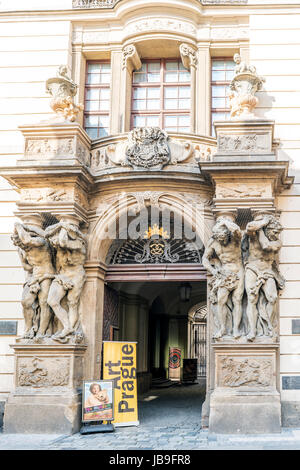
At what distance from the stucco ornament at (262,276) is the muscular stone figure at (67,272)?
324 cm

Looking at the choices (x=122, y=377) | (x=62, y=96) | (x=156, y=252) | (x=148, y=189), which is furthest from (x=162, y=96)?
(x=122, y=377)

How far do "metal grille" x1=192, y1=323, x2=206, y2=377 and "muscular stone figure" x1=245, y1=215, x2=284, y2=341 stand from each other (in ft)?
57.6

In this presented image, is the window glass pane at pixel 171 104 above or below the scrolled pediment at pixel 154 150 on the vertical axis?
above

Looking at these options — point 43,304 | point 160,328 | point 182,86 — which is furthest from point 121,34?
point 160,328

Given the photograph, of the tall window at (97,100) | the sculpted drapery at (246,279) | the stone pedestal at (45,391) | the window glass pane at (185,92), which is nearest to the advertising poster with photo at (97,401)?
the stone pedestal at (45,391)

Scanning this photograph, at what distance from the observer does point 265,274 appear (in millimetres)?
10391

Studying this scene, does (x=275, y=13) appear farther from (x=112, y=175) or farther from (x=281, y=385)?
(x=281, y=385)

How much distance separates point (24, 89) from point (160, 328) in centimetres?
1247

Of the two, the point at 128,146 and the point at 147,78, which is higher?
the point at 147,78

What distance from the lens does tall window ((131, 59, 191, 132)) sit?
1271cm

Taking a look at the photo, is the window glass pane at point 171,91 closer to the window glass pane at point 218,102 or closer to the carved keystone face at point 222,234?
the window glass pane at point 218,102

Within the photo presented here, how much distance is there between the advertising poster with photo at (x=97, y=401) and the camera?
33.2 feet

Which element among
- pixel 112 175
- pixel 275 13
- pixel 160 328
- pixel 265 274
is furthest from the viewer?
pixel 160 328

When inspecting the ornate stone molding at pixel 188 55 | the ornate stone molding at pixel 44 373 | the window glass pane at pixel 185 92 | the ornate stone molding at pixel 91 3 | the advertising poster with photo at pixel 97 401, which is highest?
the ornate stone molding at pixel 91 3
